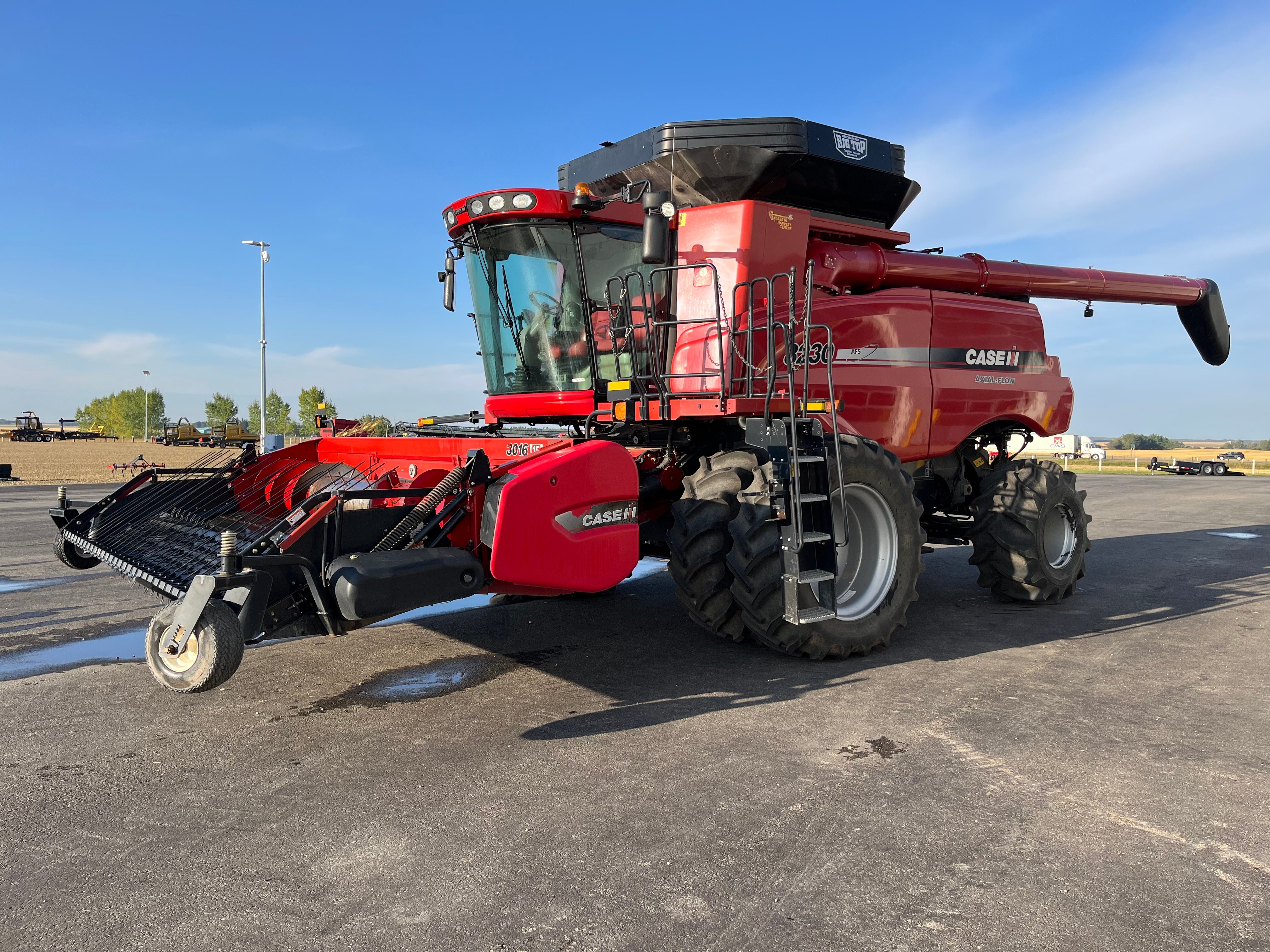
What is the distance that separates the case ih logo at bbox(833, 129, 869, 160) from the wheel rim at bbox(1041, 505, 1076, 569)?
342cm

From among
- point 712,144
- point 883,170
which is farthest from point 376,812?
point 883,170

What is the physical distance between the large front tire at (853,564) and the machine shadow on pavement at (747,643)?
194 millimetres

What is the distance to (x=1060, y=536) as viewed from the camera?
25.0ft

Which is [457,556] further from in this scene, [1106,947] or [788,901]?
[1106,947]

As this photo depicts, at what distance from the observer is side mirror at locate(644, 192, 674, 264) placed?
16.0 feet

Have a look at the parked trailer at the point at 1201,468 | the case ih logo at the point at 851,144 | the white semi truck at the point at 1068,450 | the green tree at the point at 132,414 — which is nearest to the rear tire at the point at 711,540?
the case ih logo at the point at 851,144

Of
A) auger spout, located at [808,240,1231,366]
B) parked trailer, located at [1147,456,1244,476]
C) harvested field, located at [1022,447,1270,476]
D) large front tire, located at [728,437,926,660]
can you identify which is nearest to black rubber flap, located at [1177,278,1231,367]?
auger spout, located at [808,240,1231,366]

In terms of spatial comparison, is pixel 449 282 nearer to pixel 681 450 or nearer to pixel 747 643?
pixel 681 450

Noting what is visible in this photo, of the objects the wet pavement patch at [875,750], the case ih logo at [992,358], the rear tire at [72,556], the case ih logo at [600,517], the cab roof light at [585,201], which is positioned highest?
the cab roof light at [585,201]

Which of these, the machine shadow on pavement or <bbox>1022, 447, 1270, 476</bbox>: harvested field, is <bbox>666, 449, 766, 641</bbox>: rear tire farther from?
<bbox>1022, 447, 1270, 476</bbox>: harvested field

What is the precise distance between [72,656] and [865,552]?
16.6 ft

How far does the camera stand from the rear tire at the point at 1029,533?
22.9 feet

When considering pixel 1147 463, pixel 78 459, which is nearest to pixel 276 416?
pixel 78 459

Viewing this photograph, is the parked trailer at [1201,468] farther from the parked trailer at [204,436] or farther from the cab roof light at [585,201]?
the parked trailer at [204,436]
